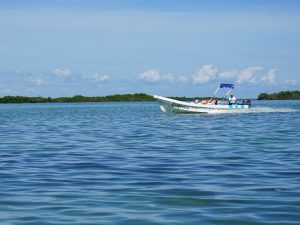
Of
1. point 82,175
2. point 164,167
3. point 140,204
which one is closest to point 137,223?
point 140,204

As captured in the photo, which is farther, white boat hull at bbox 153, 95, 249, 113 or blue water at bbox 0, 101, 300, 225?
white boat hull at bbox 153, 95, 249, 113

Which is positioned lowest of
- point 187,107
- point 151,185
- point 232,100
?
point 151,185

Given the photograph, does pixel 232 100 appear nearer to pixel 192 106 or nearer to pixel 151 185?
pixel 192 106

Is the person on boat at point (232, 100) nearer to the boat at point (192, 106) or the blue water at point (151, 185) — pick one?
the boat at point (192, 106)

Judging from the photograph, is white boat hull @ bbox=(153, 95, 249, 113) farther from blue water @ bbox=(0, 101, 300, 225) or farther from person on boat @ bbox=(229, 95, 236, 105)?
blue water @ bbox=(0, 101, 300, 225)

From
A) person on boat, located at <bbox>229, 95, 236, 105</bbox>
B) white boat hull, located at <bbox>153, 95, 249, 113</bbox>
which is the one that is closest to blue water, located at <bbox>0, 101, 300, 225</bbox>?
white boat hull, located at <bbox>153, 95, 249, 113</bbox>

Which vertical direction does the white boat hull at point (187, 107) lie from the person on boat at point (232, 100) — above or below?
below

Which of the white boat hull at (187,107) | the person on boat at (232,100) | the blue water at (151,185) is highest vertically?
the person on boat at (232,100)

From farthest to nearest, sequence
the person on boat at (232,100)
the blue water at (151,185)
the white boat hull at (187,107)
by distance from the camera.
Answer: the person on boat at (232,100)
the white boat hull at (187,107)
the blue water at (151,185)

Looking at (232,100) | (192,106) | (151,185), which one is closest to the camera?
(151,185)

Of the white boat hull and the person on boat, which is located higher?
the person on boat

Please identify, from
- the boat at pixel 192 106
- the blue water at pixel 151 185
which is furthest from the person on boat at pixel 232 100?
the blue water at pixel 151 185

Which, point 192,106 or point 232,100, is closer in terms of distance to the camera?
point 192,106

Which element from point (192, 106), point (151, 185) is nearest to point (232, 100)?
point (192, 106)
